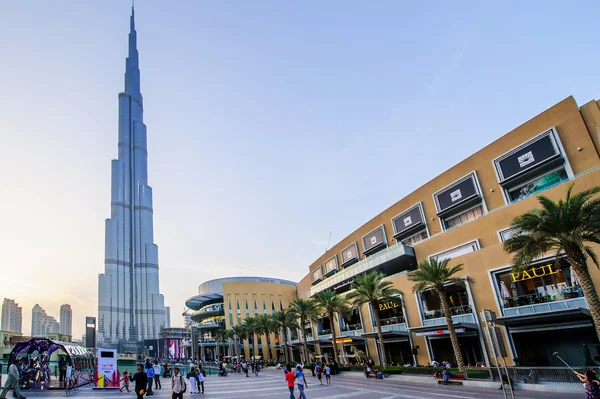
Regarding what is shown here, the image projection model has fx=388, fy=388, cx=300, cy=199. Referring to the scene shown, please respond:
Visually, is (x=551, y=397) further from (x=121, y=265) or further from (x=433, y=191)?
(x=121, y=265)

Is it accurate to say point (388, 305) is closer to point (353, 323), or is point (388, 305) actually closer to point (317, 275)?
point (353, 323)

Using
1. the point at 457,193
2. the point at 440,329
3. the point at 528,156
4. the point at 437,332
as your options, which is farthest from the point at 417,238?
the point at 528,156

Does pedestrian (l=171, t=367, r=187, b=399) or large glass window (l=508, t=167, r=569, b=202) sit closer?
pedestrian (l=171, t=367, r=187, b=399)

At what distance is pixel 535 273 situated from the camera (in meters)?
27.7

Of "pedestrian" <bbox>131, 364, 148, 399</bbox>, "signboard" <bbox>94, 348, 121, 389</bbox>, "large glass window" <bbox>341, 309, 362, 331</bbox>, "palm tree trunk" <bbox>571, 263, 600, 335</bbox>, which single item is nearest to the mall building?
"large glass window" <bbox>341, 309, 362, 331</bbox>

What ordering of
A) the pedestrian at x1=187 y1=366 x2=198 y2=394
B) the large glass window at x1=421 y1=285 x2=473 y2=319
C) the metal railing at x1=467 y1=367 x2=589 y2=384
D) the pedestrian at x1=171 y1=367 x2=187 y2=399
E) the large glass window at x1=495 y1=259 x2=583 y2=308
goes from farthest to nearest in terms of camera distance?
the large glass window at x1=421 y1=285 x2=473 y2=319 < the large glass window at x1=495 y1=259 x2=583 y2=308 < the pedestrian at x1=187 y1=366 x2=198 y2=394 < the metal railing at x1=467 y1=367 x2=589 y2=384 < the pedestrian at x1=171 y1=367 x2=187 y2=399

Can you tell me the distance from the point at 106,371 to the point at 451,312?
27651mm

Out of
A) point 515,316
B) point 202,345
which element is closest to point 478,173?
point 515,316

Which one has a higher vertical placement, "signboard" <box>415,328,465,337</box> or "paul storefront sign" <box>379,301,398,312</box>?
"paul storefront sign" <box>379,301,398,312</box>

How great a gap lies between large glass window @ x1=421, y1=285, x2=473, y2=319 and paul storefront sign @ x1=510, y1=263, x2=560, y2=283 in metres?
5.24

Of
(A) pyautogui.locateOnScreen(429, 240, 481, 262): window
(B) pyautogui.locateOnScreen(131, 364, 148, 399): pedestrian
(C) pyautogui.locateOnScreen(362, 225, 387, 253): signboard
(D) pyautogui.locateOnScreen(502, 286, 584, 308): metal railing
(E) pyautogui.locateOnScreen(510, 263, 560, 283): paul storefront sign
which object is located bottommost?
(B) pyautogui.locateOnScreen(131, 364, 148, 399): pedestrian

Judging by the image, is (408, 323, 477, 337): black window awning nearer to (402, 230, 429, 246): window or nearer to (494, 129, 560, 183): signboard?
(402, 230, 429, 246): window

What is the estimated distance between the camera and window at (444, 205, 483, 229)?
3866cm

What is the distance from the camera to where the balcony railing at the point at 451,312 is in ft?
108
